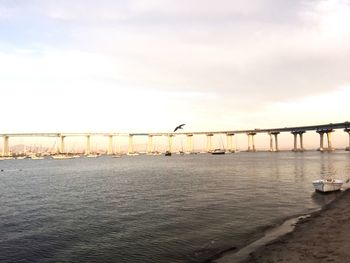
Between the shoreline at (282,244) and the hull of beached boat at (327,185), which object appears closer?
the shoreline at (282,244)

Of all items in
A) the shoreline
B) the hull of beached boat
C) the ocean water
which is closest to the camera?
the shoreline

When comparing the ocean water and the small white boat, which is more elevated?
the small white boat

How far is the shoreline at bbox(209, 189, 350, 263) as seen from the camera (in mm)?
17406

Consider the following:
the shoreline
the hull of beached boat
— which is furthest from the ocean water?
the hull of beached boat

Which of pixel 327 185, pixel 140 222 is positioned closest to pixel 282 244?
pixel 140 222

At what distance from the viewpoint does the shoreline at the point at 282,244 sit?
17406 millimetres

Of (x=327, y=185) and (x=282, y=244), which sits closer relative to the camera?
(x=282, y=244)

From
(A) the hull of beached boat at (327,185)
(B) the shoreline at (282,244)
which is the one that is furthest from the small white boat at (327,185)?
(B) the shoreline at (282,244)

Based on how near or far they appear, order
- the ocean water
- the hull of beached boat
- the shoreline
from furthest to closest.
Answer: the hull of beached boat, the ocean water, the shoreline

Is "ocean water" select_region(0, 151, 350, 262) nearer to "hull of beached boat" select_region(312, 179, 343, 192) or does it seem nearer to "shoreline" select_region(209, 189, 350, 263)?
"shoreline" select_region(209, 189, 350, 263)

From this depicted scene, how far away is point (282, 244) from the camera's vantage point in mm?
19891

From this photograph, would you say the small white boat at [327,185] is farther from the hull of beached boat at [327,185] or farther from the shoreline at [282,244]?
the shoreline at [282,244]

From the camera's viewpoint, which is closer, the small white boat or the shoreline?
the shoreline

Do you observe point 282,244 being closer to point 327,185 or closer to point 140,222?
point 140,222
